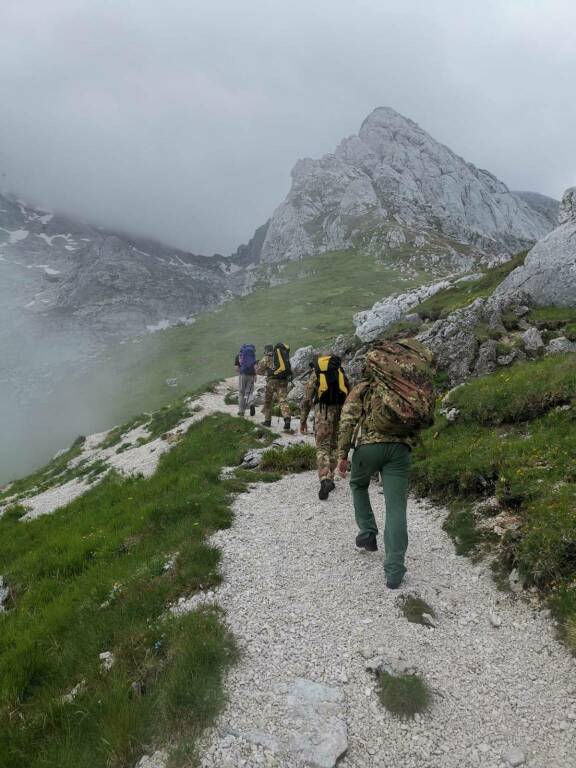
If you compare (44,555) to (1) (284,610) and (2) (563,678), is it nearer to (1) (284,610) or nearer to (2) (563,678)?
(1) (284,610)

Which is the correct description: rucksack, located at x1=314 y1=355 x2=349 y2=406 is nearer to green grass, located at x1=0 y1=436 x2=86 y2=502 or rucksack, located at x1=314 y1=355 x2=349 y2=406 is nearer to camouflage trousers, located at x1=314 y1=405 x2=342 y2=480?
camouflage trousers, located at x1=314 y1=405 x2=342 y2=480

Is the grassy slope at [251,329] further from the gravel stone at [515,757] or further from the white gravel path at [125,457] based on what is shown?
the gravel stone at [515,757]

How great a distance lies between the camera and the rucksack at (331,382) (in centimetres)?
1361

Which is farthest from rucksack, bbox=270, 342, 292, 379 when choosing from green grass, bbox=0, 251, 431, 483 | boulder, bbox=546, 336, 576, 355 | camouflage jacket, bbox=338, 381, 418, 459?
green grass, bbox=0, 251, 431, 483

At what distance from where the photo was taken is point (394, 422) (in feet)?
25.7

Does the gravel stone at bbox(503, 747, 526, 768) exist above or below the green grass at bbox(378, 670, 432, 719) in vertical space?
below

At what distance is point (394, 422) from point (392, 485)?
3.75 ft

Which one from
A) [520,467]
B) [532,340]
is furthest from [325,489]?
[532,340]

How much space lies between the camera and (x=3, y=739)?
561 centimetres

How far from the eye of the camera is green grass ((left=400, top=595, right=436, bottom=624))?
23.1 feet

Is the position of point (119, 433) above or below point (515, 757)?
below

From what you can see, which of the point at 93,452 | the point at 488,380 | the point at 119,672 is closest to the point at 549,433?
the point at 488,380

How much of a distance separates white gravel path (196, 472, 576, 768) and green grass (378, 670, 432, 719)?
103mm

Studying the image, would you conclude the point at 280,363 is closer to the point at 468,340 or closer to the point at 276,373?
the point at 276,373
